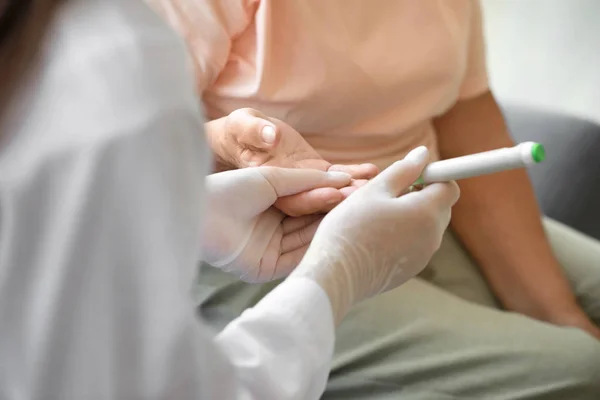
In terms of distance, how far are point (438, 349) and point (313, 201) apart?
0.24 meters

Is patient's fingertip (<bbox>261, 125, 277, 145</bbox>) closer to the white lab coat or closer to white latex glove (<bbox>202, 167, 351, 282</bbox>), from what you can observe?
white latex glove (<bbox>202, 167, 351, 282</bbox>)

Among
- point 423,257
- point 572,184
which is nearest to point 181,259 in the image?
point 423,257

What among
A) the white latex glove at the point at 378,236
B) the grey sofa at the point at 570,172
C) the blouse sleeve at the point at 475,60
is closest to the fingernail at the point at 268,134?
the white latex glove at the point at 378,236

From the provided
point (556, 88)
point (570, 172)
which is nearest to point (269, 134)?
point (570, 172)

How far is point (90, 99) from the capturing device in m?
0.28

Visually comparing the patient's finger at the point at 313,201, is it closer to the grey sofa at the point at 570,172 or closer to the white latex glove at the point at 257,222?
the white latex glove at the point at 257,222

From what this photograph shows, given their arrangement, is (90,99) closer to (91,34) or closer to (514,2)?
(91,34)

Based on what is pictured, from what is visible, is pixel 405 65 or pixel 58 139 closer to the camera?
pixel 58 139

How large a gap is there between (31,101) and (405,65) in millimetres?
526

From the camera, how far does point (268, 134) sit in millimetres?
604

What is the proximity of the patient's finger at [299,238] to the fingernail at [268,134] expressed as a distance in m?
0.09

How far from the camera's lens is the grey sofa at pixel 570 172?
1.08 m

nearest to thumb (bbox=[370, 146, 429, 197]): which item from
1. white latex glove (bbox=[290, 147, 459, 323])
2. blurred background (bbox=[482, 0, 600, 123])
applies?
white latex glove (bbox=[290, 147, 459, 323])

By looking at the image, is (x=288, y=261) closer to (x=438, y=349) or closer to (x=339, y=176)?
(x=339, y=176)
